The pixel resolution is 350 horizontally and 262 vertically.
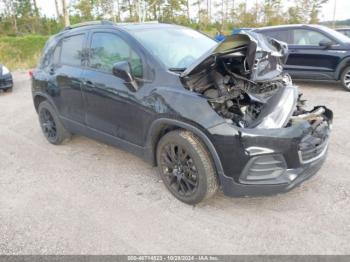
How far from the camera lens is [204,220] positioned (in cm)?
288

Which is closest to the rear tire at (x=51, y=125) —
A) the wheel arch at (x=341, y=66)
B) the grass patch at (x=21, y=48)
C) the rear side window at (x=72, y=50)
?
the rear side window at (x=72, y=50)

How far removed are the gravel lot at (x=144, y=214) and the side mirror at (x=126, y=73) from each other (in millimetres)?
1121

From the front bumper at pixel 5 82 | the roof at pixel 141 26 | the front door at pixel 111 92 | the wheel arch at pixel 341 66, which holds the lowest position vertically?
the front bumper at pixel 5 82

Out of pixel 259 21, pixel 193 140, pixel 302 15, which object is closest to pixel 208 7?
pixel 259 21

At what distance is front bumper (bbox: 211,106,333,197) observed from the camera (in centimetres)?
259

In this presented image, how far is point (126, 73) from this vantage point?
315 centimetres

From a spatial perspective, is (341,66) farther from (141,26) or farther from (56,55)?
(56,55)

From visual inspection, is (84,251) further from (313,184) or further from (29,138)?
(29,138)

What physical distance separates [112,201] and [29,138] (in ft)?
9.31

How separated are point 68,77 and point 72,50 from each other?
40 cm

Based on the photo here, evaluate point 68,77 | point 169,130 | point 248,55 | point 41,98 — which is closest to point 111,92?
point 169,130

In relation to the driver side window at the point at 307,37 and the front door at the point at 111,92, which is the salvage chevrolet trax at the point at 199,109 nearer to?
the front door at the point at 111,92

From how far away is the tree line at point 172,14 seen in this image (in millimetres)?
25078

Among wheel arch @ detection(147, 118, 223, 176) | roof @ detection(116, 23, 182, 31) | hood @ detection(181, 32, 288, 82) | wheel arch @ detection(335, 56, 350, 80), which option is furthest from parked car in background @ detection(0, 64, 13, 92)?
wheel arch @ detection(335, 56, 350, 80)
